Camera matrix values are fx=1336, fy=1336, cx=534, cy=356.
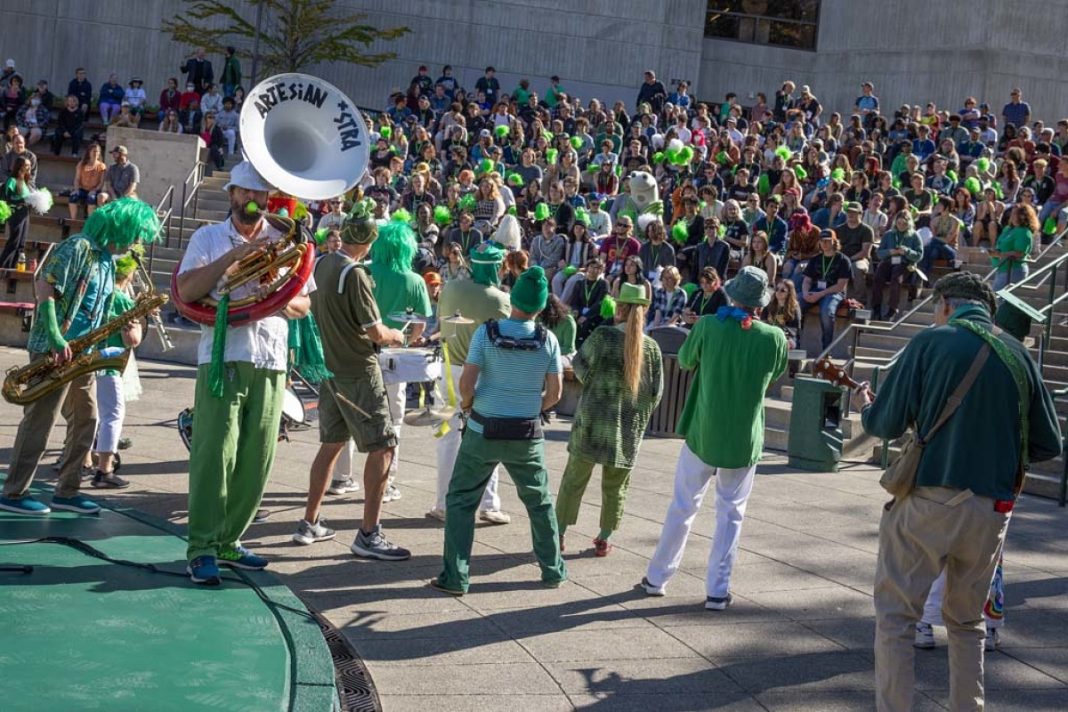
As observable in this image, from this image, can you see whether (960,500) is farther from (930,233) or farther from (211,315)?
(930,233)

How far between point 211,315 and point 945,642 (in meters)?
3.94

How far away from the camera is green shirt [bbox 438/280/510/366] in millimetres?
8242

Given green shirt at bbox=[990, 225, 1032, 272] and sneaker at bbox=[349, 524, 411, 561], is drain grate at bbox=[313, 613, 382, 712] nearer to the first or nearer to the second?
sneaker at bbox=[349, 524, 411, 561]

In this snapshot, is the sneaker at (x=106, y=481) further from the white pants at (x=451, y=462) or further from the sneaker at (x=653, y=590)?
the sneaker at (x=653, y=590)

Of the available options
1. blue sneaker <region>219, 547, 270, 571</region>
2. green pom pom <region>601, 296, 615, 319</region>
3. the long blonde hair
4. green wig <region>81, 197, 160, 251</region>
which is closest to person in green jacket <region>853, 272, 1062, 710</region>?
the long blonde hair

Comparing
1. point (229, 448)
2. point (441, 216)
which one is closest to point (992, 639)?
point (229, 448)

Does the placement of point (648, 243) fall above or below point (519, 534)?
above

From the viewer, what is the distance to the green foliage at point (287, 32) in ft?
97.6

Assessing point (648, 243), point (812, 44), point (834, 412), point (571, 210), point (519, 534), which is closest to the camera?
point (519, 534)

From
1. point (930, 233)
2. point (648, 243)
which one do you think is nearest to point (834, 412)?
point (648, 243)

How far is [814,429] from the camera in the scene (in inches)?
456

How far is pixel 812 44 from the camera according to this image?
108 ft

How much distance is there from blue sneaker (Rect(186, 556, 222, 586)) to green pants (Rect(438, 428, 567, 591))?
3.73 feet

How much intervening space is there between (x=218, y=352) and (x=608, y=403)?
93.0 inches
